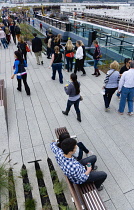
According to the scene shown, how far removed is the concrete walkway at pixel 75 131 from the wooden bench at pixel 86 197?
0.52 metres

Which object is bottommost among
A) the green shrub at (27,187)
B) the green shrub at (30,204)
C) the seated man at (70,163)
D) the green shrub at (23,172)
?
the green shrub at (30,204)

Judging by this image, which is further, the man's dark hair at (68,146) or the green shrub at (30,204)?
the green shrub at (30,204)

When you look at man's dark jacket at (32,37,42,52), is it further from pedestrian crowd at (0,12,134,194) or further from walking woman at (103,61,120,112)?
walking woman at (103,61,120,112)

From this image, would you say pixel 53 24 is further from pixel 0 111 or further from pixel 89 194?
pixel 89 194

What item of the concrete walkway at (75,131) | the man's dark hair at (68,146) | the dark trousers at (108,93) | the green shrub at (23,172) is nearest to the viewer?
the man's dark hair at (68,146)

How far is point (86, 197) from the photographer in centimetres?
235

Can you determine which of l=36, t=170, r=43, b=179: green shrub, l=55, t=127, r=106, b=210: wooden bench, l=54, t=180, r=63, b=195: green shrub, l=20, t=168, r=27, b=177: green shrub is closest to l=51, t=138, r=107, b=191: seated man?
l=55, t=127, r=106, b=210: wooden bench

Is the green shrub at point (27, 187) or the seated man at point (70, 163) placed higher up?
the seated man at point (70, 163)

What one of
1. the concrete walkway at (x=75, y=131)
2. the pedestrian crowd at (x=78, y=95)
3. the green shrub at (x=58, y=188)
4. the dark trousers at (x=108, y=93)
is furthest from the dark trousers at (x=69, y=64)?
the green shrub at (x=58, y=188)

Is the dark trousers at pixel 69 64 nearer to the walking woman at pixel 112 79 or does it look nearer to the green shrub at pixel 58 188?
the walking woman at pixel 112 79

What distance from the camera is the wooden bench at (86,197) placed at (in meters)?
2.23

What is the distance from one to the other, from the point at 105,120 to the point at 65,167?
277cm

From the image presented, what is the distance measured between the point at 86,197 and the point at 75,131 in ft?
6.75

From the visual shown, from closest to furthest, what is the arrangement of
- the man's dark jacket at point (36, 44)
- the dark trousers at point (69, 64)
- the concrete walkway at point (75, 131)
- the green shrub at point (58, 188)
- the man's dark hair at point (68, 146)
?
the man's dark hair at point (68, 146) → the green shrub at point (58, 188) → the concrete walkway at point (75, 131) → the dark trousers at point (69, 64) → the man's dark jacket at point (36, 44)
